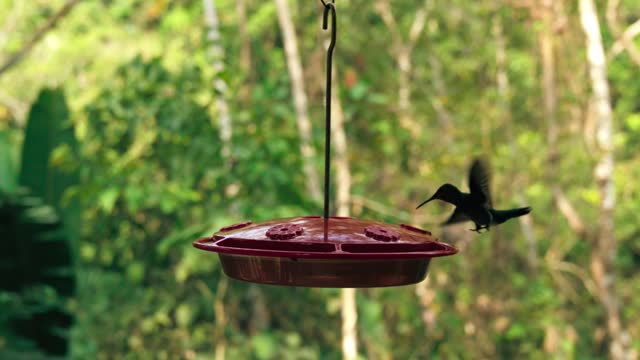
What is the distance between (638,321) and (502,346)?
69.1 inches

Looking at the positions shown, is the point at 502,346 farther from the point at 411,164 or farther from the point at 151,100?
the point at 151,100

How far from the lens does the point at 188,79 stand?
238 inches

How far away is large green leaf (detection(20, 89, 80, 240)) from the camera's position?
6746 millimetres

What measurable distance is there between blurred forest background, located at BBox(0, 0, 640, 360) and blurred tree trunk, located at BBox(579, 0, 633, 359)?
2 cm

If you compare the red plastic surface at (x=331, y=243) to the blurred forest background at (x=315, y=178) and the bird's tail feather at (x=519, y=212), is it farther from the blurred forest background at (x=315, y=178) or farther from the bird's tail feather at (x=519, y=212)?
the blurred forest background at (x=315, y=178)

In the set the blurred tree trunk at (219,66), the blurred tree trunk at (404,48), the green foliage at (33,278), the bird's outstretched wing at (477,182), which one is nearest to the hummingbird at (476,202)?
the bird's outstretched wing at (477,182)

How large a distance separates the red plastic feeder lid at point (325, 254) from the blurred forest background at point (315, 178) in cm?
278

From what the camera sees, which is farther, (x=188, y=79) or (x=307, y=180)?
(x=307, y=180)

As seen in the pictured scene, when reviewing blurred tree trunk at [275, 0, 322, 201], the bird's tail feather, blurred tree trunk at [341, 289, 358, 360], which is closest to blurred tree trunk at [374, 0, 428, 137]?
blurred tree trunk at [275, 0, 322, 201]

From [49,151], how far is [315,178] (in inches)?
72.2

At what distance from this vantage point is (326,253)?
210 centimetres

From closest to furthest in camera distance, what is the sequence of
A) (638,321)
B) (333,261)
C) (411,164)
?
(333,261), (411,164), (638,321)

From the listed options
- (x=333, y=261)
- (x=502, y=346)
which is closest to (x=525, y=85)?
(x=502, y=346)

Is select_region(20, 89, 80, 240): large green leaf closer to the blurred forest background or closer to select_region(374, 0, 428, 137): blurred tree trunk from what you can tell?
the blurred forest background
